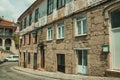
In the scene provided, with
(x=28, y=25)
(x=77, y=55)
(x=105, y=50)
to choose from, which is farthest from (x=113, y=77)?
(x=28, y=25)

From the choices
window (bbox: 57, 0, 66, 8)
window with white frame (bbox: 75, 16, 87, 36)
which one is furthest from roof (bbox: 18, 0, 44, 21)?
window with white frame (bbox: 75, 16, 87, 36)

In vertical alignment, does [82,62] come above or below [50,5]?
below

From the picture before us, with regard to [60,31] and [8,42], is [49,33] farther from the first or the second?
[8,42]

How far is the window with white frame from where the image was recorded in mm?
16619

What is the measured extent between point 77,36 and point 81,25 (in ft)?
2.82

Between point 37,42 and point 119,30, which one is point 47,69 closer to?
point 37,42

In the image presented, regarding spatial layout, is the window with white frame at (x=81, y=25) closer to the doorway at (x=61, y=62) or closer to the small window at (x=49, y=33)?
the doorway at (x=61, y=62)

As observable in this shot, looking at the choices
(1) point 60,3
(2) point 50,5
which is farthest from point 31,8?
(1) point 60,3

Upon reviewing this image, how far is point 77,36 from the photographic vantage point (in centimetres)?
1727

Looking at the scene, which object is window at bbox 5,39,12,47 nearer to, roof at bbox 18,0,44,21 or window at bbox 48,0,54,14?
roof at bbox 18,0,44,21

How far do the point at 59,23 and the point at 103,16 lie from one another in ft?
23.2

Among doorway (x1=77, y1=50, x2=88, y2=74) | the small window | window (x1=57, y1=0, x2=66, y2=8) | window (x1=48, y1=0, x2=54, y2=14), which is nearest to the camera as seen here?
doorway (x1=77, y1=50, x2=88, y2=74)

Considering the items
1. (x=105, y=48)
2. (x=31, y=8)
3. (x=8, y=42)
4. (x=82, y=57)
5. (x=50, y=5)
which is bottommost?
(x=82, y=57)

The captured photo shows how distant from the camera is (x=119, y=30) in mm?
13273
